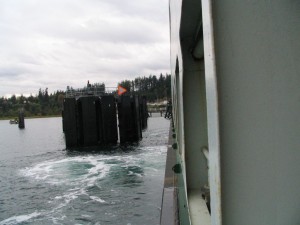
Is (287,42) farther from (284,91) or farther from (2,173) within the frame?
(2,173)

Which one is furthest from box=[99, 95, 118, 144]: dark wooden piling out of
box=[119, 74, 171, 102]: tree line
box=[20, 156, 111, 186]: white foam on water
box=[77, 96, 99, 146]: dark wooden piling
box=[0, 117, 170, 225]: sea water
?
box=[119, 74, 171, 102]: tree line

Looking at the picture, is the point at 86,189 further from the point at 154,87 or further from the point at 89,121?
the point at 154,87

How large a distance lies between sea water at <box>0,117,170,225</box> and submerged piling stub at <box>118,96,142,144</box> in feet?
11.6

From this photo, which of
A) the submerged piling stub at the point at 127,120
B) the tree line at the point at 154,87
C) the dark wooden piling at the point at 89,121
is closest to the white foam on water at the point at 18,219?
the dark wooden piling at the point at 89,121

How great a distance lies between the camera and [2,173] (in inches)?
679

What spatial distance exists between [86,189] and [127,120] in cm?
1190

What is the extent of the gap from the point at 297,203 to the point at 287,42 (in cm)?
53

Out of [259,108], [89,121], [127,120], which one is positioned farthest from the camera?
[127,120]

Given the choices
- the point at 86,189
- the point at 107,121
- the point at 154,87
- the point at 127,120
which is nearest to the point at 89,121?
the point at 107,121

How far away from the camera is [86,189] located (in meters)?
12.5

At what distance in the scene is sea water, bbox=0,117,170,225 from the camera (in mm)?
9633

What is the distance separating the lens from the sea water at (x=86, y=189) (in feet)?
31.6

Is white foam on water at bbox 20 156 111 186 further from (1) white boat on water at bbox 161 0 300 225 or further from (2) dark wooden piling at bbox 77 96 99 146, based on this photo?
(1) white boat on water at bbox 161 0 300 225

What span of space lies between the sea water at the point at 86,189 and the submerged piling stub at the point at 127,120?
3539 mm
